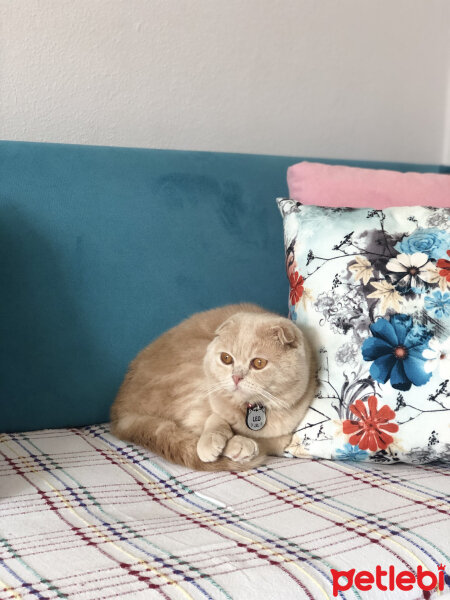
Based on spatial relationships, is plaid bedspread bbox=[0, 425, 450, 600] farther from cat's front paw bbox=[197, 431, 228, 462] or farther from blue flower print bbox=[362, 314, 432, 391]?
blue flower print bbox=[362, 314, 432, 391]

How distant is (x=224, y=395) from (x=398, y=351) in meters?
0.32

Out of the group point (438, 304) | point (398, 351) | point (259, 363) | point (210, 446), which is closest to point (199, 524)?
point (210, 446)

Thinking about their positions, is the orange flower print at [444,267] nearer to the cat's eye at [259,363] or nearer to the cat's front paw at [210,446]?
the cat's eye at [259,363]

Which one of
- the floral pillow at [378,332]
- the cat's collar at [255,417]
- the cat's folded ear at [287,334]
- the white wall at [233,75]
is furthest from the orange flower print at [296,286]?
the white wall at [233,75]

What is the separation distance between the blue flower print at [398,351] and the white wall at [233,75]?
82 centimetres

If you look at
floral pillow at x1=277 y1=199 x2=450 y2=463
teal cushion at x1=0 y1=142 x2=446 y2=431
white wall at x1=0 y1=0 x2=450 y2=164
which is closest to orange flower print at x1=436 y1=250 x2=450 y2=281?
floral pillow at x1=277 y1=199 x2=450 y2=463

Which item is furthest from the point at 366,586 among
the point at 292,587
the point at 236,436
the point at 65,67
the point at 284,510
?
the point at 65,67

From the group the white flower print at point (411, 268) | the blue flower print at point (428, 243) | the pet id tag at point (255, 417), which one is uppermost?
the blue flower print at point (428, 243)

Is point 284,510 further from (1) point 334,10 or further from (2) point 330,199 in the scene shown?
(1) point 334,10

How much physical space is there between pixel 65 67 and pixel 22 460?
0.90m

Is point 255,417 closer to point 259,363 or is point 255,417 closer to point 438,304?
point 259,363

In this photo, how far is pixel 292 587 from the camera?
0.85 meters

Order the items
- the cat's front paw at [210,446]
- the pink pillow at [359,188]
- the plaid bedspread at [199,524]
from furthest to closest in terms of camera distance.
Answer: the pink pillow at [359,188] < the cat's front paw at [210,446] < the plaid bedspread at [199,524]

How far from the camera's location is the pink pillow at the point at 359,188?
5.11 feet
